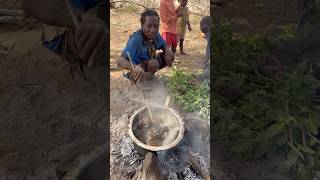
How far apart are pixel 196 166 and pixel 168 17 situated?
0.73 meters

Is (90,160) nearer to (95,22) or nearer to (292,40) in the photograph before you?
(95,22)

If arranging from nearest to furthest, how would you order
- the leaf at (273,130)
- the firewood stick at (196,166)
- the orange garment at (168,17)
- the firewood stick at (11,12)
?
the orange garment at (168,17), the firewood stick at (196,166), the leaf at (273,130), the firewood stick at (11,12)

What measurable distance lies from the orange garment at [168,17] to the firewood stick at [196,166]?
62 centimetres

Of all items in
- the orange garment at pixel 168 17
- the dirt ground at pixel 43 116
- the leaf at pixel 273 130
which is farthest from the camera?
the dirt ground at pixel 43 116

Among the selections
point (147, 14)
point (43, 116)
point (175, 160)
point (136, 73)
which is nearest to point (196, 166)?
point (175, 160)

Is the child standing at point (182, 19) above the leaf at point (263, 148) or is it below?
above

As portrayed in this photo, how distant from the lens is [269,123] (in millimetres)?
2576

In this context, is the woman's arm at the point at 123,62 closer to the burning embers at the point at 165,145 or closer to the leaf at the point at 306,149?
the burning embers at the point at 165,145

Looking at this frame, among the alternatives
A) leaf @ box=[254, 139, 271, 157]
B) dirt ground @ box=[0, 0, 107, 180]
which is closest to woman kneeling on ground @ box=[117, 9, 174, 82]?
dirt ground @ box=[0, 0, 107, 180]

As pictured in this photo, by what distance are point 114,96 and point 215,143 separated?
2.04 ft

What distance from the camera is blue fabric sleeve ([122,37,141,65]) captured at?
7.31ft

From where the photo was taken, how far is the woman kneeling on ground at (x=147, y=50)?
2209mm

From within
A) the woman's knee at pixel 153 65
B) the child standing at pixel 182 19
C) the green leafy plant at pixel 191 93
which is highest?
the child standing at pixel 182 19

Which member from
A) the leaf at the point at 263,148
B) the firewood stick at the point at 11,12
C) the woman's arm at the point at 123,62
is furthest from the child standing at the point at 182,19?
the firewood stick at the point at 11,12
